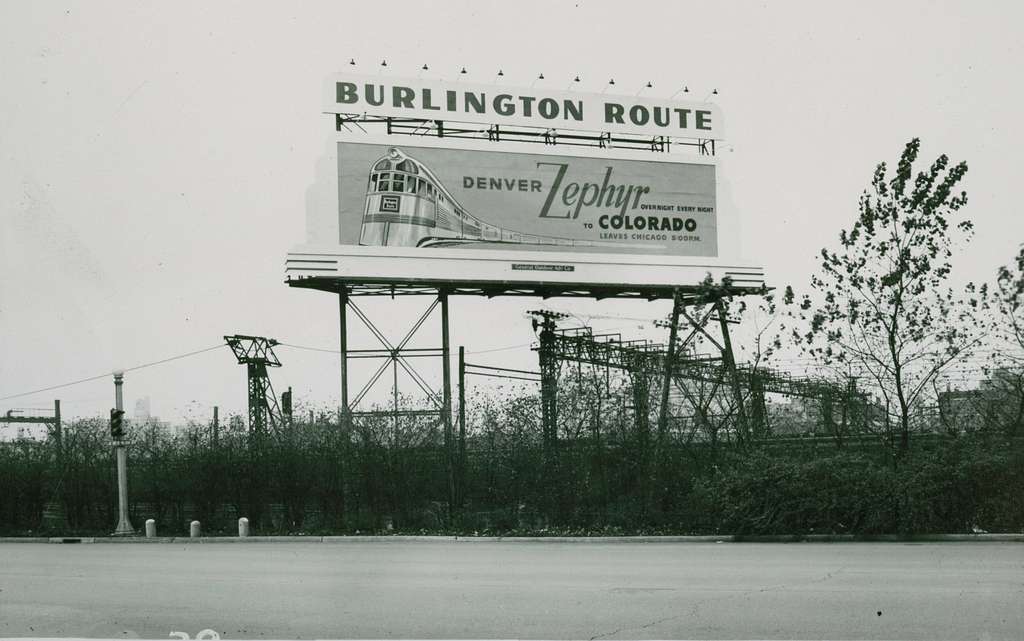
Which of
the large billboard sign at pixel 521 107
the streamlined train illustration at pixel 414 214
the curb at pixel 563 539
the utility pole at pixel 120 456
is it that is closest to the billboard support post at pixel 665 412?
the curb at pixel 563 539

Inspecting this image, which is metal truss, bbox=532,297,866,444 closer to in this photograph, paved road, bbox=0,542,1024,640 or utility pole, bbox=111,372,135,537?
paved road, bbox=0,542,1024,640

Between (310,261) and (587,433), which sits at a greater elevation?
(310,261)

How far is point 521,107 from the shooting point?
34.9m

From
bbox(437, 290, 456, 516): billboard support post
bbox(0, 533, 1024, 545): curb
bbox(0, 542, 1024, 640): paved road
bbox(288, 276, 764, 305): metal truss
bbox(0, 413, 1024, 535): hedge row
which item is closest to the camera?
bbox(0, 542, 1024, 640): paved road

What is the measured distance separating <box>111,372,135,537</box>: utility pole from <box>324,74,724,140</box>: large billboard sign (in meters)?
10.4

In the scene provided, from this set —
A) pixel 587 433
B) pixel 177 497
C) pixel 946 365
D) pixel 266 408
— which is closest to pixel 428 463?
pixel 587 433

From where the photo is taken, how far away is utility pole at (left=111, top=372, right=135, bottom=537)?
97.8 feet

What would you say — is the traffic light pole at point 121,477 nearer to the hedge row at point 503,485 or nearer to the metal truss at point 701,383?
the hedge row at point 503,485

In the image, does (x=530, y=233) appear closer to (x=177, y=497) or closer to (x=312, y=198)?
(x=312, y=198)

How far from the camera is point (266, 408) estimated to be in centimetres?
4447

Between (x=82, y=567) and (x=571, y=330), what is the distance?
71.5ft

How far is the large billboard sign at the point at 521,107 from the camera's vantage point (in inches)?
1331

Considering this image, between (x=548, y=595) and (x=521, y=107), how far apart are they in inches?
954

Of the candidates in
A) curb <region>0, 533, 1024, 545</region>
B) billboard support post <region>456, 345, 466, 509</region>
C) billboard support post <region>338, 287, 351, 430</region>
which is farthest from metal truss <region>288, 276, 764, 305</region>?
curb <region>0, 533, 1024, 545</region>
